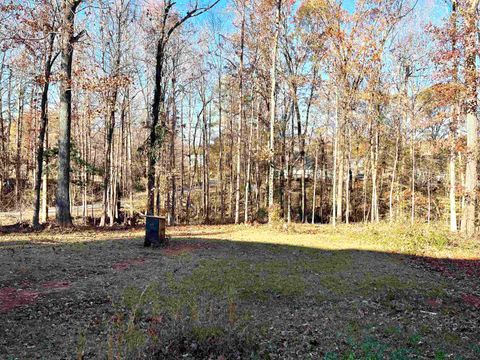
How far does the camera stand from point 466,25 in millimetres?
12039

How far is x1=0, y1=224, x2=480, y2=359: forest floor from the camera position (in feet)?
12.9

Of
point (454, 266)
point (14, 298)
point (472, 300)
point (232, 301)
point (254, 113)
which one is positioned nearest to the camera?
point (232, 301)

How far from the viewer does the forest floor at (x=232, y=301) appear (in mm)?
3922

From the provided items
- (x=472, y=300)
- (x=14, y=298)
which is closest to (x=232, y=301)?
(x=14, y=298)

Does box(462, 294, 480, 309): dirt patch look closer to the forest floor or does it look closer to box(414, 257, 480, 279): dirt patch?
the forest floor

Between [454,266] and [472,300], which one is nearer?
[472,300]

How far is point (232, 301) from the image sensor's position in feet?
17.0

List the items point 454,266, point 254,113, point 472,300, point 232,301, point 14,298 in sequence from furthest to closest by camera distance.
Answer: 1. point 254,113
2. point 454,266
3. point 472,300
4. point 14,298
5. point 232,301

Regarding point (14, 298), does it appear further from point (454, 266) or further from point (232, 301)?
point (454, 266)

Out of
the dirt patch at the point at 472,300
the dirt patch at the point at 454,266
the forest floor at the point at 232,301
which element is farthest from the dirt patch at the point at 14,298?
the dirt patch at the point at 454,266

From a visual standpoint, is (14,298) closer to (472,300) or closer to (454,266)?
(472,300)

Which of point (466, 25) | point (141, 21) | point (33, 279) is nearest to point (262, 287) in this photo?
point (33, 279)

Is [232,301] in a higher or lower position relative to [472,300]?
higher

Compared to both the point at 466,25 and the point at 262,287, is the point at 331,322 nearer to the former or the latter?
the point at 262,287
